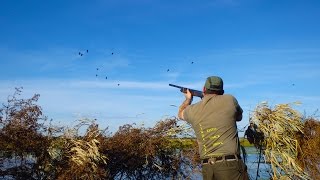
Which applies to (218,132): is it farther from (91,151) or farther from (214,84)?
(91,151)

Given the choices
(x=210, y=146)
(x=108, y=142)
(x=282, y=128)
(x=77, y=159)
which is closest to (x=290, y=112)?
(x=282, y=128)

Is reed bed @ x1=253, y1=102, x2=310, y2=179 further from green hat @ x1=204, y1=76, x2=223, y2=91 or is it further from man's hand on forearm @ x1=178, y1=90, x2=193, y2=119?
green hat @ x1=204, y1=76, x2=223, y2=91

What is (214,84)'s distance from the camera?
623cm

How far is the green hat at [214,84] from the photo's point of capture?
622 cm

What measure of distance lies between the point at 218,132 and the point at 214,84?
0.73m

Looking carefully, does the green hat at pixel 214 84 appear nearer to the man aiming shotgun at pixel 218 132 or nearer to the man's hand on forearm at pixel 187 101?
the man aiming shotgun at pixel 218 132

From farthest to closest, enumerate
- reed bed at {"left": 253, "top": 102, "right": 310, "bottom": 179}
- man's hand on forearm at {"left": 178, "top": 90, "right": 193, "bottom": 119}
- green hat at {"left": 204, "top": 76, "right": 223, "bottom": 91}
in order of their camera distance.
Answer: reed bed at {"left": 253, "top": 102, "right": 310, "bottom": 179} < man's hand on forearm at {"left": 178, "top": 90, "right": 193, "bottom": 119} < green hat at {"left": 204, "top": 76, "right": 223, "bottom": 91}

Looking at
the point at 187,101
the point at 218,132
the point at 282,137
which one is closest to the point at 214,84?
the point at 218,132

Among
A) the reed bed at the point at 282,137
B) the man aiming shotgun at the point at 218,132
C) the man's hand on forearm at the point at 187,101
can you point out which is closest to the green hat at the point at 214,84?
the man aiming shotgun at the point at 218,132

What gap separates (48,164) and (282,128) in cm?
432

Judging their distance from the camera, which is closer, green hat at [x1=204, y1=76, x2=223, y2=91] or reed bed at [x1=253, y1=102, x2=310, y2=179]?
green hat at [x1=204, y1=76, x2=223, y2=91]

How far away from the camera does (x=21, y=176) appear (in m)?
7.22

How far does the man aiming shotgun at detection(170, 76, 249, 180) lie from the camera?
5824mm

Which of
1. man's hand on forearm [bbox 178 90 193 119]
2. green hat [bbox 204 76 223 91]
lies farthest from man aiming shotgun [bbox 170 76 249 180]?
man's hand on forearm [bbox 178 90 193 119]
